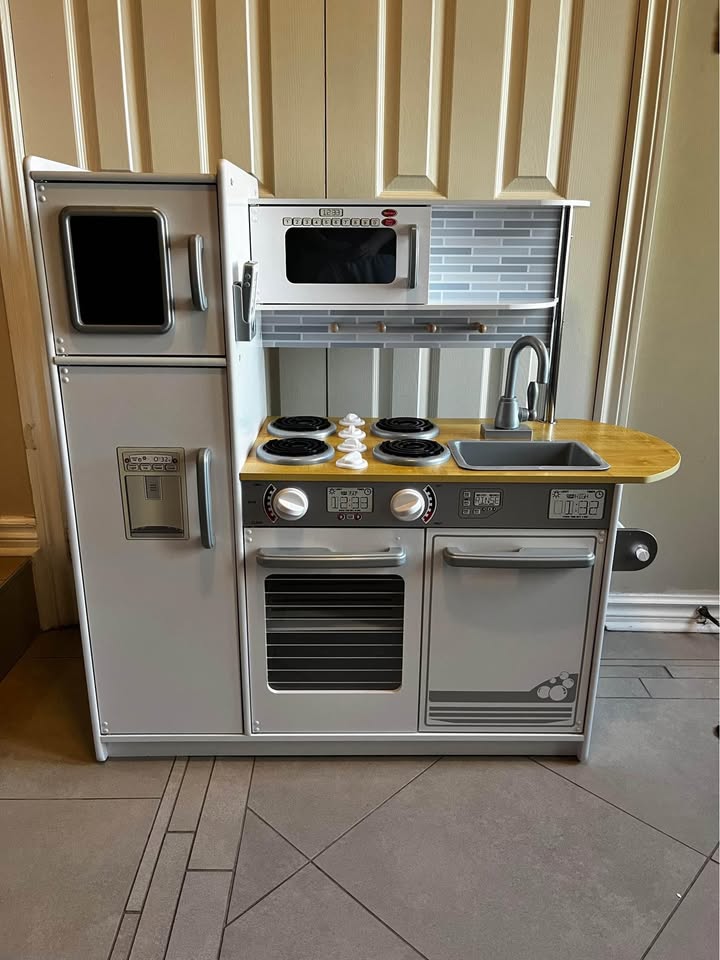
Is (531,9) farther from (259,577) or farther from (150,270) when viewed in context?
(259,577)

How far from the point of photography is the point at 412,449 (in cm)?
183

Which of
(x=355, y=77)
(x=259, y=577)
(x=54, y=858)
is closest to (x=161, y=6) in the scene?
(x=355, y=77)

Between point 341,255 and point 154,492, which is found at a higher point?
point 341,255

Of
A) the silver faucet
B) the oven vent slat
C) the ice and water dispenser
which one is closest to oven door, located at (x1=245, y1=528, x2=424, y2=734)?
the oven vent slat

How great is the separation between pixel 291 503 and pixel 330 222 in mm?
870

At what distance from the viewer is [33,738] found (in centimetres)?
201

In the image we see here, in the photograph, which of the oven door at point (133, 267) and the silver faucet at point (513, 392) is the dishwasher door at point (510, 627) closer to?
the silver faucet at point (513, 392)

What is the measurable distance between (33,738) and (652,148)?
265cm

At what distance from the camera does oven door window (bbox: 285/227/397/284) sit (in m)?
1.97

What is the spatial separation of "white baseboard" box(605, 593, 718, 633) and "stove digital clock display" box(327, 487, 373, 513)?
1.39 metres

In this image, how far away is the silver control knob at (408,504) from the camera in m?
1.68

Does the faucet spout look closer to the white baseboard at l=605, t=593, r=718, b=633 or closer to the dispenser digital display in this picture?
the dispenser digital display

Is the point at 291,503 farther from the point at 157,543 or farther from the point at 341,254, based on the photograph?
the point at 341,254

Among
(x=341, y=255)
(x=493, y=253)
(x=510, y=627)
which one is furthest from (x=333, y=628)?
(x=493, y=253)
